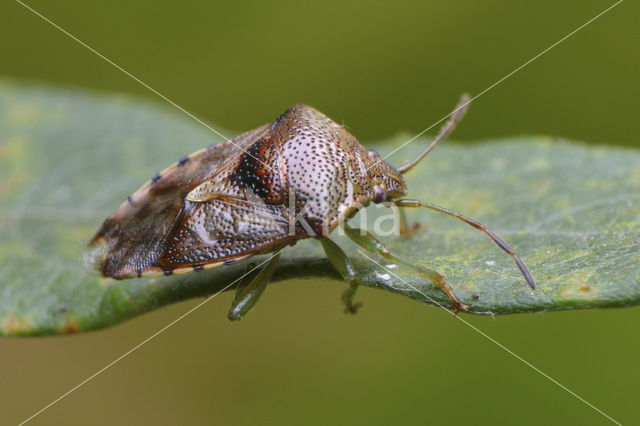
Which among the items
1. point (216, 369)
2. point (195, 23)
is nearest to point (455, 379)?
point (216, 369)

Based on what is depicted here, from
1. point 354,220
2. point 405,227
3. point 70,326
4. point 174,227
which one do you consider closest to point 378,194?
point 405,227

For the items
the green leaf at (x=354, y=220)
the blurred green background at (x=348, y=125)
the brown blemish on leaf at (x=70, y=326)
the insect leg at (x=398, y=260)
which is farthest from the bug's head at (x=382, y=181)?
the brown blemish on leaf at (x=70, y=326)

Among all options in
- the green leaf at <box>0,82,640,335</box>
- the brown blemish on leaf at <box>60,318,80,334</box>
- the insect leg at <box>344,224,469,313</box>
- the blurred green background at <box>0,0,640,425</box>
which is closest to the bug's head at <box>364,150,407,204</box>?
the insect leg at <box>344,224,469,313</box>

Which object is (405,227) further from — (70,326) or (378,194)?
(70,326)

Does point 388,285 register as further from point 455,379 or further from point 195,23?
point 195,23

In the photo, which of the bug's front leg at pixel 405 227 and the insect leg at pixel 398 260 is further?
the bug's front leg at pixel 405 227

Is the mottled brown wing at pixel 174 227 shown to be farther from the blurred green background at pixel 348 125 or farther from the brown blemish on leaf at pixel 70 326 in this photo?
the blurred green background at pixel 348 125

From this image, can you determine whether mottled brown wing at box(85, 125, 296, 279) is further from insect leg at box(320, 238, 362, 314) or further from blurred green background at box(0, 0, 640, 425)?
blurred green background at box(0, 0, 640, 425)
